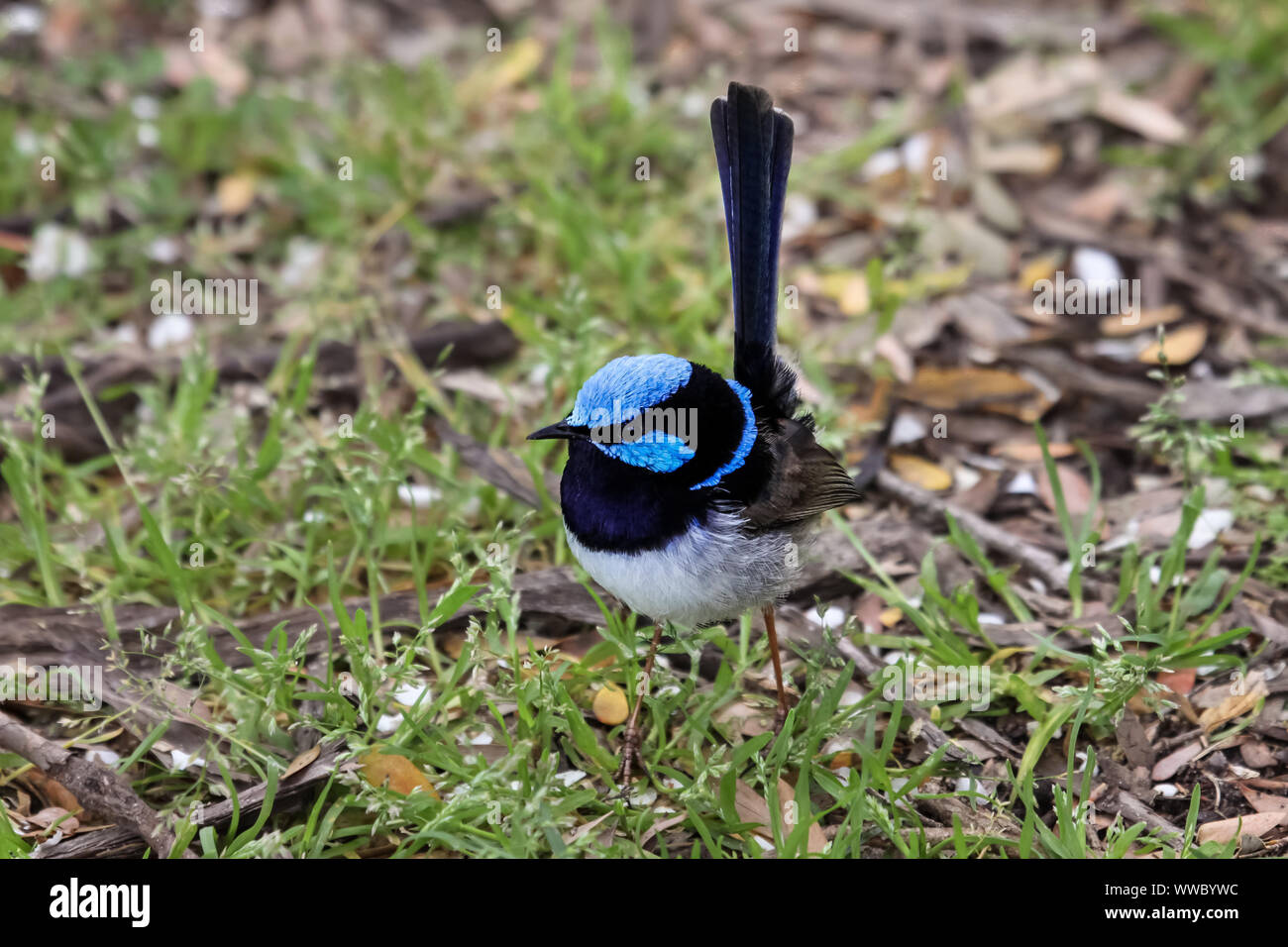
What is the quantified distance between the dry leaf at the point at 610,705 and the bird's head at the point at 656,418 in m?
0.80

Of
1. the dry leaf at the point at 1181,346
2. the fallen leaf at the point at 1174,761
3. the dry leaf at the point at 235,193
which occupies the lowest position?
the fallen leaf at the point at 1174,761

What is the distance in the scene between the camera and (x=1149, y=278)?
5637 millimetres

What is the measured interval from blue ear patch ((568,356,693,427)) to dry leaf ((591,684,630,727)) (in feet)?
3.25

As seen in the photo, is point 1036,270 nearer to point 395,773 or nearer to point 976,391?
point 976,391

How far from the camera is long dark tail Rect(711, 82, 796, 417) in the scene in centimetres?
371

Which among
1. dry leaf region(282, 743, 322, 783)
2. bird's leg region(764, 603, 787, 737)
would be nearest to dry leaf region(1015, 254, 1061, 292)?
bird's leg region(764, 603, 787, 737)

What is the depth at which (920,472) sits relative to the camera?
4.84m

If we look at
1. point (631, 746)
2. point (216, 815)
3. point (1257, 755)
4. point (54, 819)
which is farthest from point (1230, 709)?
point (54, 819)

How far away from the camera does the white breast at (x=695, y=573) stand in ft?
10.8

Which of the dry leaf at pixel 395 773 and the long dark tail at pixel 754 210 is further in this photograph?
the long dark tail at pixel 754 210

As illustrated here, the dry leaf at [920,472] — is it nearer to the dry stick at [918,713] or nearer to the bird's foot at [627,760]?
the dry stick at [918,713]

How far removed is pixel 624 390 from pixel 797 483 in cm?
69

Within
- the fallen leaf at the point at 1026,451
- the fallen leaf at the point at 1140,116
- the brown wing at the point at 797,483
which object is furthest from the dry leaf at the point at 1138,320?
the brown wing at the point at 797,483

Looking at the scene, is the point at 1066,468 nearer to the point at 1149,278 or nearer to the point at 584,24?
the point at 1149,278
